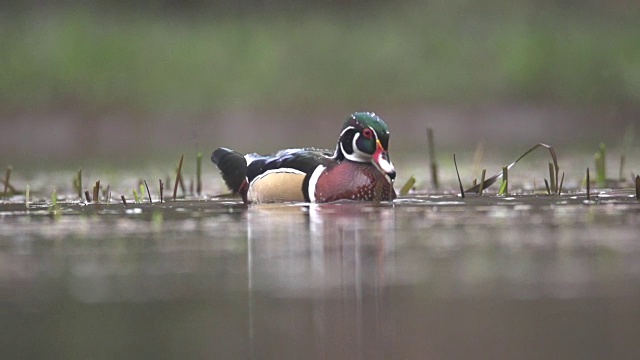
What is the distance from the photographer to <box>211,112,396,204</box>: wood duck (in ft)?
33.9

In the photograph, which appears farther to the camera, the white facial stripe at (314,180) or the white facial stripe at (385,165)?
the white facial stripe at (314,180)

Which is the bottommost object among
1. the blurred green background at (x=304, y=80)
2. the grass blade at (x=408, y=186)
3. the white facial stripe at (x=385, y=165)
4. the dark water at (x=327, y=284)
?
the dark water at (x=327, y=284)

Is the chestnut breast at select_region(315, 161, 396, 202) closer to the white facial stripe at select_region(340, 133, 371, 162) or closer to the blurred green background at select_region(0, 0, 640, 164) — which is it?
the white facial stripe at select_region(340, 133, 371, 162)

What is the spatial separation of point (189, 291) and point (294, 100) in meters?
16.9

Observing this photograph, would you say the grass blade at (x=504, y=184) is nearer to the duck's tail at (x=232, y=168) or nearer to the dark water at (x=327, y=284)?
the dark water at (x=327, y=284)

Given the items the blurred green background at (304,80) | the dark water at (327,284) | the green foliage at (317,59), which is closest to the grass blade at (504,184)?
the dark water at (327,284)

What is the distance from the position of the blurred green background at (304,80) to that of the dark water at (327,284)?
12828mm

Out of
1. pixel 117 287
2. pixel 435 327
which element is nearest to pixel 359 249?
pixel 117 287

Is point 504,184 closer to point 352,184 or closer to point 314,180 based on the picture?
point 352,184

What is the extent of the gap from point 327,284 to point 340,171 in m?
3.93

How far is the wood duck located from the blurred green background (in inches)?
432

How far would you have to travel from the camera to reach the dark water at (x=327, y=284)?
5312 mm

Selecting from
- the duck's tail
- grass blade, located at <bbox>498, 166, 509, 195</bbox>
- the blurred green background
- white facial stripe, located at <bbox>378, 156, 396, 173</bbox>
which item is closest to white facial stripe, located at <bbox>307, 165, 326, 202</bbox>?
white facial stripe, located at <bbox>378, 156, 396, 173</bbox>

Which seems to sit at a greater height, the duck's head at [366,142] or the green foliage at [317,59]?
the green foliage at [317,59]
